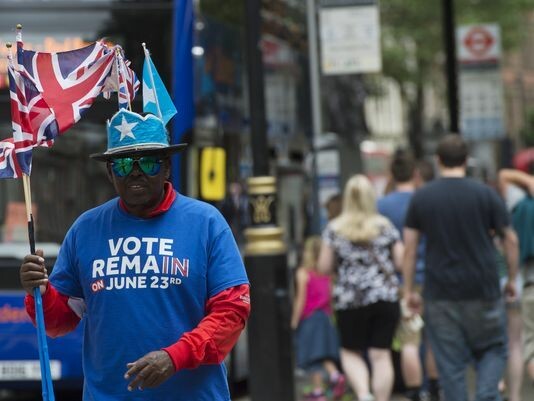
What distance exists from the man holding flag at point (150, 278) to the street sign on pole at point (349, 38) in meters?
11.9

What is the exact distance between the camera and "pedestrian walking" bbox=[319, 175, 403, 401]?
9930 mm

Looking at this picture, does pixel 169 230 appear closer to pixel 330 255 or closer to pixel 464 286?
pixel 464 286

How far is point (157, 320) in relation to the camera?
4.68 m

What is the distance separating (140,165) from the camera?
15.5ft

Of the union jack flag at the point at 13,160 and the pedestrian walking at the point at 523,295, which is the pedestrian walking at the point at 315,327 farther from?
the union jack flag at the point at 13,160

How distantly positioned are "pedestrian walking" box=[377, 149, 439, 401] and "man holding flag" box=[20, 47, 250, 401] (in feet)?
18.1

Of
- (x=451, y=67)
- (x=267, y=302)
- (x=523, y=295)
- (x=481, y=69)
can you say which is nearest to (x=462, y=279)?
(x=267, y=302)

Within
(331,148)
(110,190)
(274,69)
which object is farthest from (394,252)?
(274,69)

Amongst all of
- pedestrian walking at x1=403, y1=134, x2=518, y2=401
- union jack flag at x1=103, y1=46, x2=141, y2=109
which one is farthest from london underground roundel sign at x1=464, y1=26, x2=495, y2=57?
union jack flag at x1=103, y1=46, x2=141, y2=109

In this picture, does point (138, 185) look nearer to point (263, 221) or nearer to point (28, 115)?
point (28, 115)

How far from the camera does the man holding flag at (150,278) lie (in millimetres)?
4672

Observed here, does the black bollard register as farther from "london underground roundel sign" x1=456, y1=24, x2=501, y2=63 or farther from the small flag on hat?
"london underground roundel sign" x1=456, y1=24, x2=501, y2=63

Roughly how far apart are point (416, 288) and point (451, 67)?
648 cm

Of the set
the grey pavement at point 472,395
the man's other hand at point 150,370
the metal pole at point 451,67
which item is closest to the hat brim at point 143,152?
the man's other hand at point 150,370
